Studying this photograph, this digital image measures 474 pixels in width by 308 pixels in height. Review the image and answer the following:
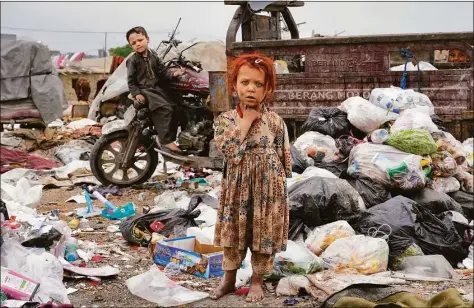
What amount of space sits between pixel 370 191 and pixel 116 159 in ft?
10.5

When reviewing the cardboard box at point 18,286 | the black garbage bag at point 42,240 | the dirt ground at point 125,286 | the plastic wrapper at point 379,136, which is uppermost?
the plastic wrapper at point 379,136

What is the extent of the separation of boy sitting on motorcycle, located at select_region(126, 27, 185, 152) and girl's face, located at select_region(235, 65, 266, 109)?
350cm

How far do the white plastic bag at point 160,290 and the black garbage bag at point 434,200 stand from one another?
7.50ft

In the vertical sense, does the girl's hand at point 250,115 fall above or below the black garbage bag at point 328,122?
above

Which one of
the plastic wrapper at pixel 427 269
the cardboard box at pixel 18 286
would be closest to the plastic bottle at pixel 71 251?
the cardboard box at pixel 18 286

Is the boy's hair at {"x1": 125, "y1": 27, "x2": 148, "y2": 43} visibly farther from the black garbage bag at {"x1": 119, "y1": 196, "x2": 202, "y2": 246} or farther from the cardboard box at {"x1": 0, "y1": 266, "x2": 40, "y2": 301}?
the cardboard box at {"x1": 0, "y1": 266, "x2": 40, "y2": 301}

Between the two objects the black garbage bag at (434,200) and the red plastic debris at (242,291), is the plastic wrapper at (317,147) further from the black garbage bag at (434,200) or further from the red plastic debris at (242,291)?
the red plastic debris at (242,291)

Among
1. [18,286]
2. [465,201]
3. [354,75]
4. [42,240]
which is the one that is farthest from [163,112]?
[18,286]

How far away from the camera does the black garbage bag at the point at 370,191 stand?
517 cm

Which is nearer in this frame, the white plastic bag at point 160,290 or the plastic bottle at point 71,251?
the white plastic bag at point 160,290

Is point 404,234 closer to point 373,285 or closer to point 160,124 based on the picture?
point 373,285

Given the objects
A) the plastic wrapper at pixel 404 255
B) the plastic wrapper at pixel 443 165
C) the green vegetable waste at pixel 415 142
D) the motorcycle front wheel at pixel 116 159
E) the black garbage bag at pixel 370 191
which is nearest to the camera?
the plastic wrapper at pixel 404 255

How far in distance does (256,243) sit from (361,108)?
117 inches

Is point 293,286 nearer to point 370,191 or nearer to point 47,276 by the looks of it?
point 47,276
